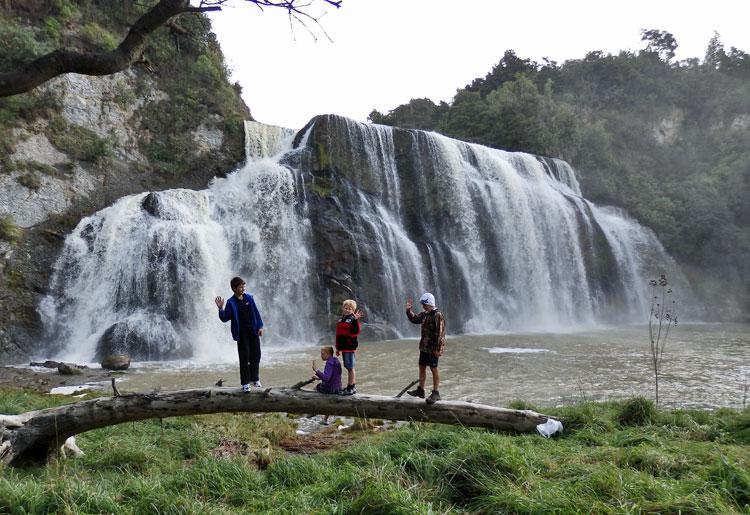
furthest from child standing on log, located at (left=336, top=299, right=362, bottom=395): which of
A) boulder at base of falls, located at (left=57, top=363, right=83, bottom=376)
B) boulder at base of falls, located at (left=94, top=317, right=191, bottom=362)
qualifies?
boulder at base of falls, located at (left=94, top=317, right=191, bottom=362)

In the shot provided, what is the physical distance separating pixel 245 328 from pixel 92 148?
16318 millimetres

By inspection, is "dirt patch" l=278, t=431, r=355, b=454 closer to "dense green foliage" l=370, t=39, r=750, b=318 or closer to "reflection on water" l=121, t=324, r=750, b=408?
"reflection on water" l=121, t=324, r=750, b=408

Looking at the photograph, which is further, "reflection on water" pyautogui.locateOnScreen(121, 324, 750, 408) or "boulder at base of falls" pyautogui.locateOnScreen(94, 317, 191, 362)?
"boulder at base of falls" pyautogui.locateOnScreen(94, 317, 191, 362)

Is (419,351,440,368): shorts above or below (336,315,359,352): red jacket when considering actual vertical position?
below

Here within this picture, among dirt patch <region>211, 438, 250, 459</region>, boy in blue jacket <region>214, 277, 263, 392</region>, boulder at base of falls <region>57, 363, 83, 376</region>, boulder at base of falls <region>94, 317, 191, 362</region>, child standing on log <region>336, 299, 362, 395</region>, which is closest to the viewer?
dirt patch <region>211, 438, 250, 459</region>

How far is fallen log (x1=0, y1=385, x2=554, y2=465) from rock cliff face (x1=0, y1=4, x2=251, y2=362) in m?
11.0

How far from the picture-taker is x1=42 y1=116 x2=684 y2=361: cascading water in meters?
15.7

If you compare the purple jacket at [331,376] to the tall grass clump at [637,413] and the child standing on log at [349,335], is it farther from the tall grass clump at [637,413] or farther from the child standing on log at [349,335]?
the tall grass clump at [637,413]

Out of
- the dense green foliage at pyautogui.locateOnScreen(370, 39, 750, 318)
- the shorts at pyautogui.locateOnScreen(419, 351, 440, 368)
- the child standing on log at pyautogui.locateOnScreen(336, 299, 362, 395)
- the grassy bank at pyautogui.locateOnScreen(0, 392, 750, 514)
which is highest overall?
the dense green foliage at pyautogui.locateOnScreen(370, 39, 750, 318)

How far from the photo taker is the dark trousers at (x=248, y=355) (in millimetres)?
6082

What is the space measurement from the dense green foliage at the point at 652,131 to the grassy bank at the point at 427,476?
31187mm

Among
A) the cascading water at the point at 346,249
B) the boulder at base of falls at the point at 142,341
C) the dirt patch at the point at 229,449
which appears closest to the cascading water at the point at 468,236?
the cascading water at the point at 346,249

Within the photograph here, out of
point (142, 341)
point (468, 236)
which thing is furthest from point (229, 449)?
point (468, 236)

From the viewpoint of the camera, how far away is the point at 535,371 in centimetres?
1130
